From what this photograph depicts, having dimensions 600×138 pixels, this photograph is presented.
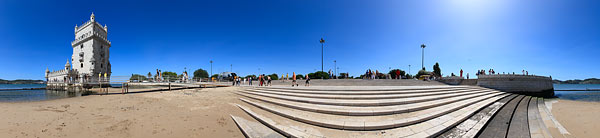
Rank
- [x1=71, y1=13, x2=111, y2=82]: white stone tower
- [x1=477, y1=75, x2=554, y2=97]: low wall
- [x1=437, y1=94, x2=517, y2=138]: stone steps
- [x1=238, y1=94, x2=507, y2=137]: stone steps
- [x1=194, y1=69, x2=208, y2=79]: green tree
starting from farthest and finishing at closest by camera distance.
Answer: [x1=194, y1=69, x2=208, y2=79]: green tree < [x1=71, y1=13, x2=111, y2=82]: white stone tower < [x1=477, y1=75, x2=554, y2=97]: low wall < [x1=437, y1=94, x2=517, y2=138]: stone steps < [x1=238, y1=94, x2=507, y2=137]: stone steps

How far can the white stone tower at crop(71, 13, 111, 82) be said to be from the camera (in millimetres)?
38781

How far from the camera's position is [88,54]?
129ft

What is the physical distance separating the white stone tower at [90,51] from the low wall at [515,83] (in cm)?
6296

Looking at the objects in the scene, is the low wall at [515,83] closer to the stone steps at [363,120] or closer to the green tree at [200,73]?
the stone steps at [363,120]

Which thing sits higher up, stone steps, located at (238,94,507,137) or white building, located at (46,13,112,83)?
white building, located at (46,13,112,83)

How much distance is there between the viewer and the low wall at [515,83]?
1794cm

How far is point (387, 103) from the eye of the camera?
6.27m

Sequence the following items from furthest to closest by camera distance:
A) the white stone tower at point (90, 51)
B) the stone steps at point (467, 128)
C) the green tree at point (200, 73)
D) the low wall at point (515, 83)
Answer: the green tree at point (200, 73) → the white stone tower at point (90, 51) → the low wall at point (515, 83) → the stone steps at point (467, 128)

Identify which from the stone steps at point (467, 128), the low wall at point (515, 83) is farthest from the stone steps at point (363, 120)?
the low wall at point (515, 83)

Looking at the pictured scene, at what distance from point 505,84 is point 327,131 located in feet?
77.6

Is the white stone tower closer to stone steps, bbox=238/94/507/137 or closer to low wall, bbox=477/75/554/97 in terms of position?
stone steps, bbox=238/94/507/137

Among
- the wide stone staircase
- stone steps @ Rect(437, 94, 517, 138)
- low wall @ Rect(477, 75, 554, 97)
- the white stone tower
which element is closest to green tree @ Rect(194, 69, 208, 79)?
the white stone tower

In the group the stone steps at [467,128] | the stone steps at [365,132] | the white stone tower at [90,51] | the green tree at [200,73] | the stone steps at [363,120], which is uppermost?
the white stone tower at [90,51]

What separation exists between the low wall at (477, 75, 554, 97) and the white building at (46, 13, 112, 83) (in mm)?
62895
